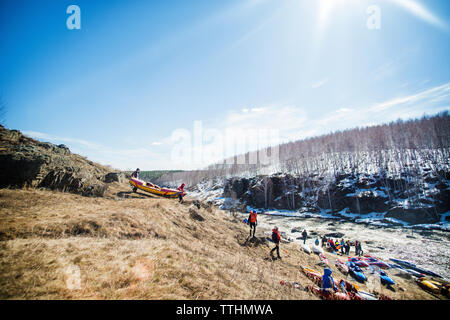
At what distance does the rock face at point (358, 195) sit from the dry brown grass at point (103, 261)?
4093 cm

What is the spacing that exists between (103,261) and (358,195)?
50449 millimetres

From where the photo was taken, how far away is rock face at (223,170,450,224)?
3125cm

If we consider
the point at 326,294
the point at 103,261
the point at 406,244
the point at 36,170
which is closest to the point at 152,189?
the point at 36,170

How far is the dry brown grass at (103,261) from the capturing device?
339 centimetres

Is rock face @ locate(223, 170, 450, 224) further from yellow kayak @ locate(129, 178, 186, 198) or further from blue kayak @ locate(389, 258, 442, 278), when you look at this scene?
yellow kayak @ locate(129, 178, 186, 198)

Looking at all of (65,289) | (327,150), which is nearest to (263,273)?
(65,289)

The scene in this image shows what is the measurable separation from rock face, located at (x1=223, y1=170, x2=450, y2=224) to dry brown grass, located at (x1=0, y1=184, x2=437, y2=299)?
1611 inches

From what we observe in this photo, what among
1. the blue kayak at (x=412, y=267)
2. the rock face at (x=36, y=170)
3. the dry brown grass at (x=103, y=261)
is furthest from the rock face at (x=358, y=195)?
the rock face at (x=36, y=170)

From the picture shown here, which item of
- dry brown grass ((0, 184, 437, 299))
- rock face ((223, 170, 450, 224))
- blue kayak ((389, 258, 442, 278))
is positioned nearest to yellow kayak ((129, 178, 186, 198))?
dry brown grass ((0, 184, 437, 299))

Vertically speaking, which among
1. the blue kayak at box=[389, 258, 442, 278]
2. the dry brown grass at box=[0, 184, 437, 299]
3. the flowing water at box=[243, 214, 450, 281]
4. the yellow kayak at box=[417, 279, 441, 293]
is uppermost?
the dry brown grass at box=[0, 184, 437, 299]
